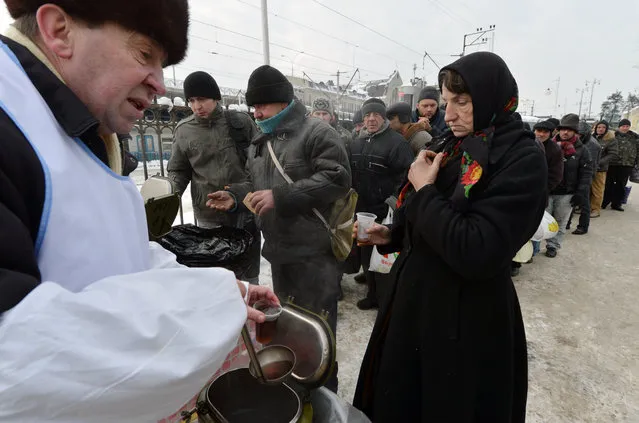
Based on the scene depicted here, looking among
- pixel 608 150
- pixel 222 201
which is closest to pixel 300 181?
pixel 222 201

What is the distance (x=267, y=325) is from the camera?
134 cm

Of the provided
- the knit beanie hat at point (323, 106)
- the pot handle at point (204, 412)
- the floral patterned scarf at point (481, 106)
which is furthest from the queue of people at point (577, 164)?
the pot handle at point (204, 412)

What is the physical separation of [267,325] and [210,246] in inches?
56.8

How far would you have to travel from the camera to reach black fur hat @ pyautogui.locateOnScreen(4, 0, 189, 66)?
0.74 m

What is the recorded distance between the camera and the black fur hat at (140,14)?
74 cm

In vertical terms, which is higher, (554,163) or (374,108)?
(374,108)

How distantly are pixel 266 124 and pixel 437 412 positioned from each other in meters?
1.99

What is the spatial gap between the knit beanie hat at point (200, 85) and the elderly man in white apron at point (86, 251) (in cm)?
231

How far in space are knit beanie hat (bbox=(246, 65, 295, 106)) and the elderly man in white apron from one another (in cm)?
146

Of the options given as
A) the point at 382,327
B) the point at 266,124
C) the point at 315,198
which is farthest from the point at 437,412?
the point at 266,124

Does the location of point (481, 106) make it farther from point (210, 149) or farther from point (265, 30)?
point (265, 30)

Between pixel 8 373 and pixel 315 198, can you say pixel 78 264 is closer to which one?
pixel 8 373

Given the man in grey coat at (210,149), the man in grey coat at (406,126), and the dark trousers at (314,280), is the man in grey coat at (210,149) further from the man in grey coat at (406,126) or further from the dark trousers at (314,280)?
the man in grey coat at (406,126)

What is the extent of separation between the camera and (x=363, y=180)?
4070 millimetres
